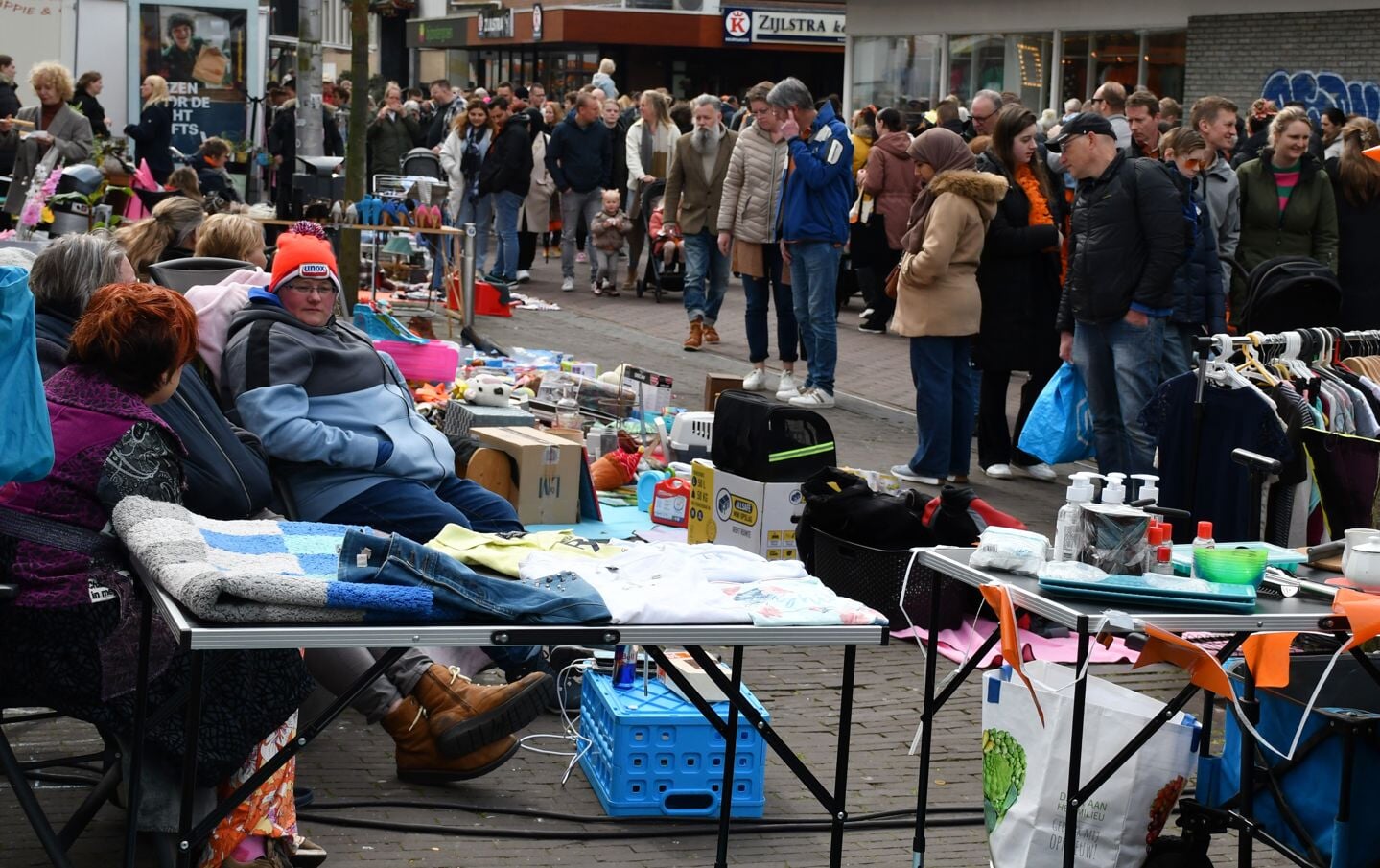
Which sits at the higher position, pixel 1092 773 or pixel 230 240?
pixel 230 240

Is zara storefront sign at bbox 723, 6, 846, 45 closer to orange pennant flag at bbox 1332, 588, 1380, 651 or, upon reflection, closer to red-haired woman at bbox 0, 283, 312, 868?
red-haired woman at bbox 0, 283, 312, 868

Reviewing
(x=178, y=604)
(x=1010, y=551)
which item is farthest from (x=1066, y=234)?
(x=178, y=604)

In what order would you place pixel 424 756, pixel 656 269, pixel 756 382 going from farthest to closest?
pixel 656 269 < pixel 756 382 < pixel 424 756

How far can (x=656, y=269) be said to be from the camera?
17.0 meters

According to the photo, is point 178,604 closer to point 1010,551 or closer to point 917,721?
point 1010,551

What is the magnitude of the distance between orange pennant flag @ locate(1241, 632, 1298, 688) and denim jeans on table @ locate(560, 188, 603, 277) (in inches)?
540

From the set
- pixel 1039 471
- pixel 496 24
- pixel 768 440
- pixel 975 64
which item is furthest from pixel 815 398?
pixel 496 24

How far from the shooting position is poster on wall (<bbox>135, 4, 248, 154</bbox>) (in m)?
20.7

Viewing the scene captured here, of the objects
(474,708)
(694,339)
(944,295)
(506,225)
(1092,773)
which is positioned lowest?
(474,708)

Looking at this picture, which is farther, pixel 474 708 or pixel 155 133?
pixel 155 133

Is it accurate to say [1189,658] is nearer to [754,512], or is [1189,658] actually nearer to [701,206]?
[754,512]

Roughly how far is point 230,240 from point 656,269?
32.5ft

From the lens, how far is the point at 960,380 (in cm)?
905

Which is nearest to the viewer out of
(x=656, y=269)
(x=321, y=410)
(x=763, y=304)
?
(x=321, y=410)
